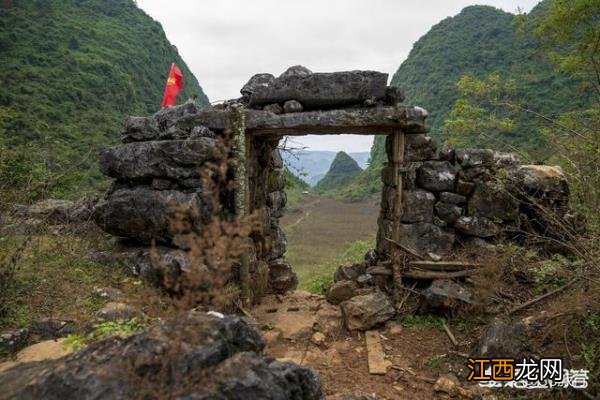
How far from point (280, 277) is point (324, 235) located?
45.1 feet

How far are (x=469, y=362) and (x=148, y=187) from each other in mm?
5409

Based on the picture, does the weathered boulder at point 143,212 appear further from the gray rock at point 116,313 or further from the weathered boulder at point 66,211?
the gray rock at point 116,313

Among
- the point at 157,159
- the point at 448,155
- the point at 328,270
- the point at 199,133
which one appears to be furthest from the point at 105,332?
the point at 328,270

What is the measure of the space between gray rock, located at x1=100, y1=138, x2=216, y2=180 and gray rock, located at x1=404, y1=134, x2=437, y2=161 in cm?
337

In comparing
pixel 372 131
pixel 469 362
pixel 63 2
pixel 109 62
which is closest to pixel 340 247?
pixel 372 131

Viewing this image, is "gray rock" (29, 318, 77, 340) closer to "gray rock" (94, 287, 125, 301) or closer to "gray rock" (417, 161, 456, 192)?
"gray rock" (94, 287, 125, 301)

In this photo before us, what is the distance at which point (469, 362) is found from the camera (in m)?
5.00

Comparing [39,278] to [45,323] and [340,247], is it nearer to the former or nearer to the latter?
[45,323]

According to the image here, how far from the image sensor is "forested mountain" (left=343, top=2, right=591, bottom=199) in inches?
1017

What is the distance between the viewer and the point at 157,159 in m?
6.56

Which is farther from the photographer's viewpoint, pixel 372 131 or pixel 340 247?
pixel 340 247

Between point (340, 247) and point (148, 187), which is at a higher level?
point (148, 187)

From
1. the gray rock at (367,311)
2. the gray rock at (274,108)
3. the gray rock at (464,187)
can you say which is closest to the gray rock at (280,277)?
the gray rock at (367,311)

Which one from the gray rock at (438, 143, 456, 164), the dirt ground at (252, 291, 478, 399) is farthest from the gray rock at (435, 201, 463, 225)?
the dirt ground at (252, 291, 478, 399)
